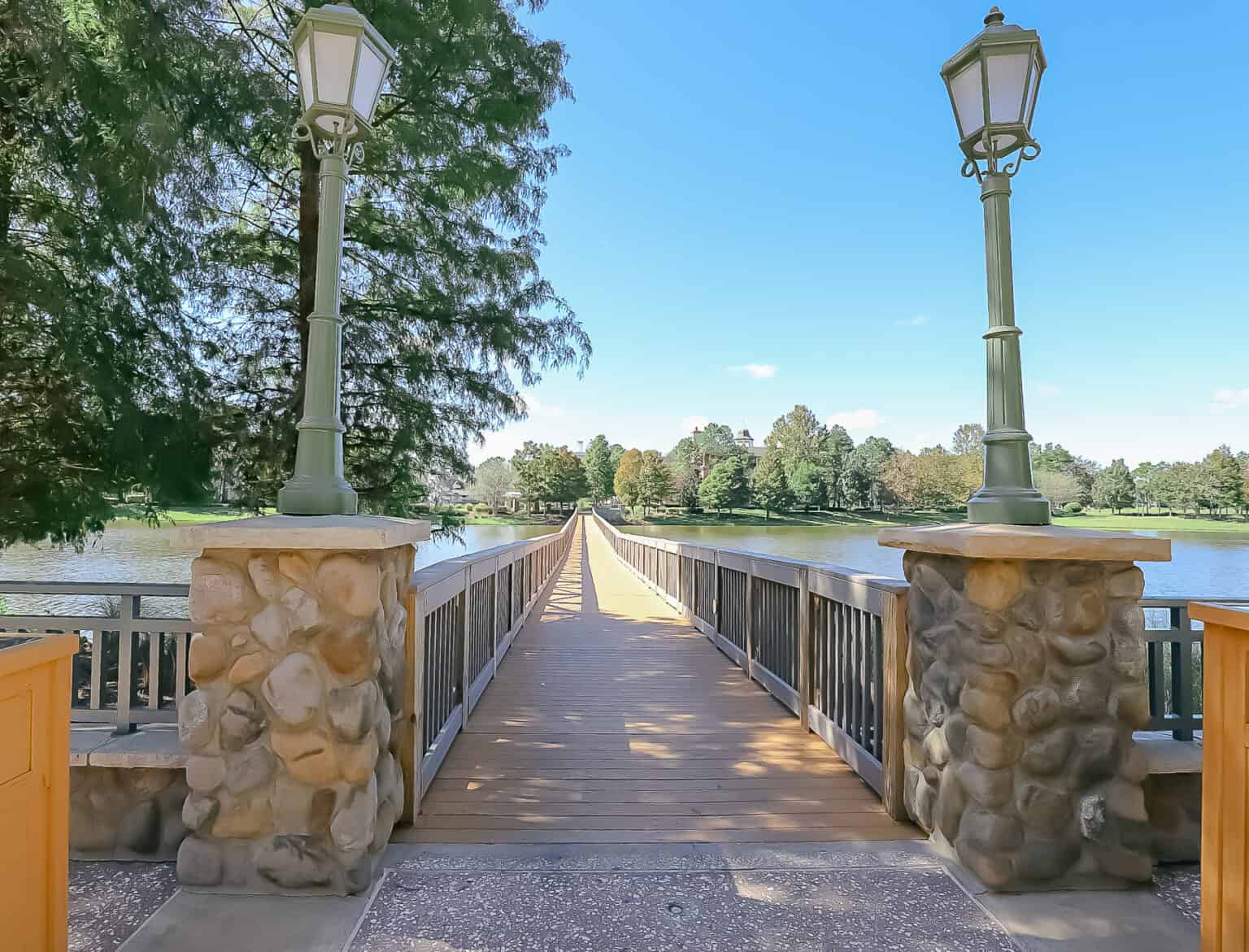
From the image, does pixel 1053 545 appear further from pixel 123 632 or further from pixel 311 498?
pixel 123 632

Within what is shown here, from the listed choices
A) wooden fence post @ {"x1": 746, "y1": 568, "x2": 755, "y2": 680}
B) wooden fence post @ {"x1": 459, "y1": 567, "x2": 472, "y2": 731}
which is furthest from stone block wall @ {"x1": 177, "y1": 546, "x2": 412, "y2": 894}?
wooden fence post @ {"x1": 746, "y1": 568, "x2": 755, "y2": 680}

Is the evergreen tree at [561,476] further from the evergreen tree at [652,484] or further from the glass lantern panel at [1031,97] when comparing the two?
the glass lantern panel at [1031,97]

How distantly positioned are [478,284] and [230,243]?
1.99 m

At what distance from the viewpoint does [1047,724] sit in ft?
7.14

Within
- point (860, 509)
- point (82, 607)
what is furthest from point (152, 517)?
point (860, 509)

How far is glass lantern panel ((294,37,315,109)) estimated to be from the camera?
251 centimetres

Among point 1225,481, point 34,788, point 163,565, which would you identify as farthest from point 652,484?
point 34,788

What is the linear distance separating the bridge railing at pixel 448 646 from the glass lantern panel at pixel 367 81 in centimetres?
192

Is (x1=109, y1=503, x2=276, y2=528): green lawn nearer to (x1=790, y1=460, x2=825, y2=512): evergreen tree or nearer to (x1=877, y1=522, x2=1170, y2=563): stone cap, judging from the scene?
(x1=877, y1=522, x2=1170, y2=563): stone cap

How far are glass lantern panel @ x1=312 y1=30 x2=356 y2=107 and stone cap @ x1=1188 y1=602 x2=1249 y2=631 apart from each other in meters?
3.16

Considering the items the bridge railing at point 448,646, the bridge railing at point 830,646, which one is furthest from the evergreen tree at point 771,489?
the bridge railing at point 448,646

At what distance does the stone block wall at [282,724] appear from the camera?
2.09 metres

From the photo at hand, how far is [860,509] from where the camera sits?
65812mm

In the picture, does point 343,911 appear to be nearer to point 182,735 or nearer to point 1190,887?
point 182,735
